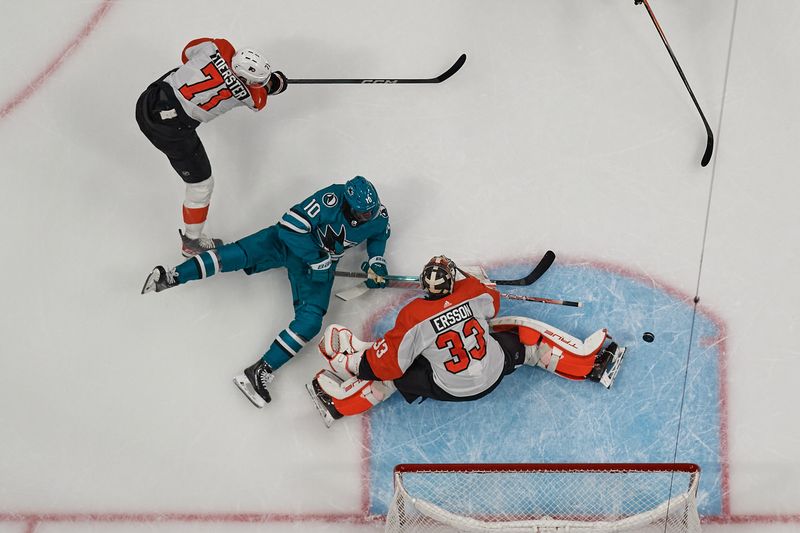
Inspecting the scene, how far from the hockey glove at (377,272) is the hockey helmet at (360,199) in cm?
26

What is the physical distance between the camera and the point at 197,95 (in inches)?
154

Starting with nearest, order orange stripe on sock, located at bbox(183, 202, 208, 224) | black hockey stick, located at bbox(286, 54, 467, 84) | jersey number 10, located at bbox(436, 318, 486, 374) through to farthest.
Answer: jersey number 10, located at bbox(436, 318, 486, 374) < orange stripe on sock, located at bbox(183, 202, 208, 224) < black hockey stick, located at bbox(286, 54, 467, 84)

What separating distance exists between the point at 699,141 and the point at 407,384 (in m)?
1.91

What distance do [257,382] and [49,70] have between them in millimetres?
1938

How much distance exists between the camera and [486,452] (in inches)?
171

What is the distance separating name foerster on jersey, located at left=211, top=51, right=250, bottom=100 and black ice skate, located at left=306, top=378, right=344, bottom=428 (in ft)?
4.50


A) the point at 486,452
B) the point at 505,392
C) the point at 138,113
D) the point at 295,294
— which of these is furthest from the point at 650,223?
the point at 138,113

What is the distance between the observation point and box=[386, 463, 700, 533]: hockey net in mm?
4066

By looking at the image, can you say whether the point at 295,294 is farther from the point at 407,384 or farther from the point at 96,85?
the point at 96,85

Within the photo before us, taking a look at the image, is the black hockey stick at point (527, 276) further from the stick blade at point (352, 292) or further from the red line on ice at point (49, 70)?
the red line on ice at point (49, 70)

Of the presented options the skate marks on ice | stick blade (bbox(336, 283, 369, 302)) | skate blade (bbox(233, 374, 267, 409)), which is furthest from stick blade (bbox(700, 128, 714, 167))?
skate blade (bbox(233, 374, 267, 409))

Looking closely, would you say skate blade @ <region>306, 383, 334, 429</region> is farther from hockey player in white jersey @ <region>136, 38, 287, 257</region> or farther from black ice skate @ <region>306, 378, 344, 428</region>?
hockey player in white jersey @ <region>136, 38, 287, 257</region>

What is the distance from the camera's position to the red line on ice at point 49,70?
4.61m

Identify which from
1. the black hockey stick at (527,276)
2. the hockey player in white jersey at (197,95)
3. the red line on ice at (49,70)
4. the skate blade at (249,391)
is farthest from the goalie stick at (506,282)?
the red line on ice at (49,70)
